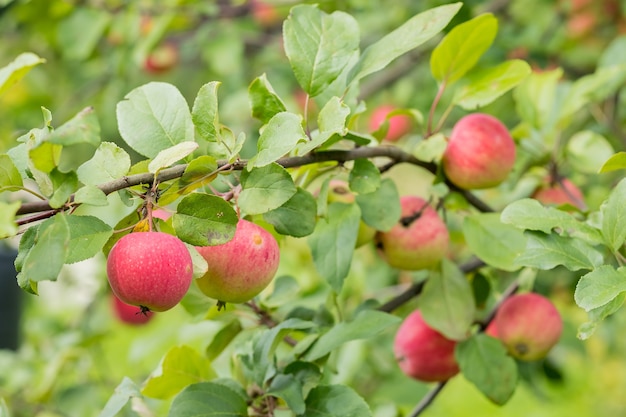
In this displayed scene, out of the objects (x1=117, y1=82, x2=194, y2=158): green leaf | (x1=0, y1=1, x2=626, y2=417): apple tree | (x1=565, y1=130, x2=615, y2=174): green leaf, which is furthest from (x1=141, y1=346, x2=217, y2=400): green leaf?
(x1=565, y1=130, x2=615, y2=174): green leaf

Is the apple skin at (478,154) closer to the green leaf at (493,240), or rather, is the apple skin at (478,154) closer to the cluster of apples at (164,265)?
the green leaf at (493,240)

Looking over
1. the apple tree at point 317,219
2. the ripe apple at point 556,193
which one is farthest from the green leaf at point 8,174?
the ripe apple at point 556,193

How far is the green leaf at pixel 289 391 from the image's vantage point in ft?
2.56

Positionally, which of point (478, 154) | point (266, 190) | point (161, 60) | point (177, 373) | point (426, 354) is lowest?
point (161, 60)

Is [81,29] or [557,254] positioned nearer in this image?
[557,254]

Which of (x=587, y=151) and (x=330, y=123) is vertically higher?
(x=330, y=123)

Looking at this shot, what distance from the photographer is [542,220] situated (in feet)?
2.45

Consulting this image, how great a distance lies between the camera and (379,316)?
818mm

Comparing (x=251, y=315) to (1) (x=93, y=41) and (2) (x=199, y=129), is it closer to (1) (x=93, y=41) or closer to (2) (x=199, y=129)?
(2) (x=199, y=129)

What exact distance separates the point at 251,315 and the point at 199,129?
0.34m

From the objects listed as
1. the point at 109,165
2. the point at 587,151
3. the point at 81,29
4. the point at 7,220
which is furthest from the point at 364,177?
the point at 81,29

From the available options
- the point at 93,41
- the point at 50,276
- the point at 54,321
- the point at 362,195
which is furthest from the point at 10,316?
the point at 50,276

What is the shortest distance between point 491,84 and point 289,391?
40 cm

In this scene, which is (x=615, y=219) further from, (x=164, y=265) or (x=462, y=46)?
(x=164, y=265)
